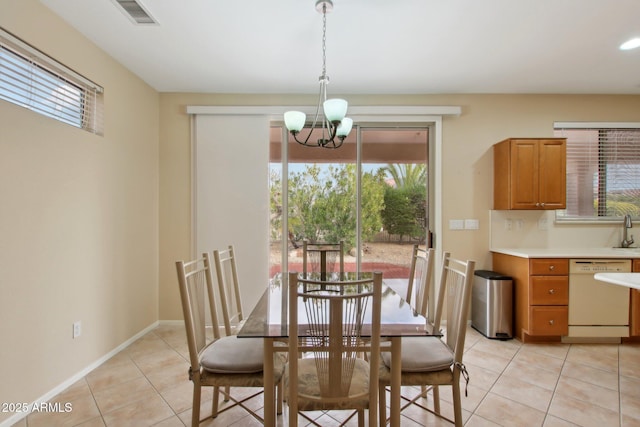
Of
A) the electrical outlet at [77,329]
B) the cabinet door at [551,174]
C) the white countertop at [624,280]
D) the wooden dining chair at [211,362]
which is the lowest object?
the electrical outlet at [77,329]

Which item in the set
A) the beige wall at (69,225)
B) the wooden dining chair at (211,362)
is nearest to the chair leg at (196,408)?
the wooden dining chair at (211,362)

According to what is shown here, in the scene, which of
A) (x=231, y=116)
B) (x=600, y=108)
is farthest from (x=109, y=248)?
(x=600, y=108)

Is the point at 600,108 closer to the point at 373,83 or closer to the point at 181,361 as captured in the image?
the point at 373,83

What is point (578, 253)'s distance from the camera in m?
3.13

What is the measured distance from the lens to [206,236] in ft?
11.4

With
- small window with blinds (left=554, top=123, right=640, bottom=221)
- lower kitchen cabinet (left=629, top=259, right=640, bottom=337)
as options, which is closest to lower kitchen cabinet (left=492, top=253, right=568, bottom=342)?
lower kitchen cabinet (left=629, top=259, right=640, bottom=337)

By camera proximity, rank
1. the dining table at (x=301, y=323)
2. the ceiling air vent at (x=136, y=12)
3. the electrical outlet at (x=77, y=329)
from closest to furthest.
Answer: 1. the dining table at (x=301, y=323)
2. the ceiling air vent at (x=136, y=12)
3. the electrical outlet at (x=77, y=329)

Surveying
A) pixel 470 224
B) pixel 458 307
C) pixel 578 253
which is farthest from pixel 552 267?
pixel 458 307

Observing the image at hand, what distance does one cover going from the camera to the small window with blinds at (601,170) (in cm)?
357

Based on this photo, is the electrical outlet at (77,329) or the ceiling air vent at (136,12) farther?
the electrical outlet at (77,329)

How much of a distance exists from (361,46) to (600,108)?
2.98m

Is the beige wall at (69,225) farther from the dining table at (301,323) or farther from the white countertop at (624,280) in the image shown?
the white countertop at (624,280)

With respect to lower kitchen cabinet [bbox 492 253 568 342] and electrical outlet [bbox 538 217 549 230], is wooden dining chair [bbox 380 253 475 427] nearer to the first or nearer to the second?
lower kitchen cabinet [bbox 492 253 568 342]

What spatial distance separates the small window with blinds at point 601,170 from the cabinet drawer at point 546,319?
3.70ft
